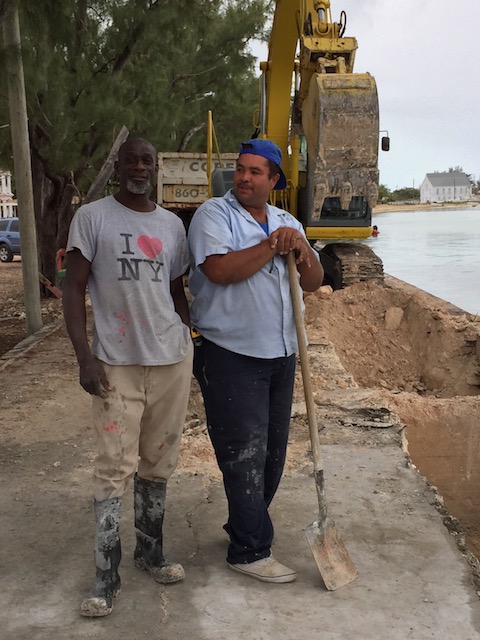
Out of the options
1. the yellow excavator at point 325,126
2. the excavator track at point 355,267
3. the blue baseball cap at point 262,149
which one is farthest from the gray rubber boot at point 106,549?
the excavator track at point 355,267

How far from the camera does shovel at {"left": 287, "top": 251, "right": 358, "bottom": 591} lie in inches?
134

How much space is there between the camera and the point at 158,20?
1230 cm

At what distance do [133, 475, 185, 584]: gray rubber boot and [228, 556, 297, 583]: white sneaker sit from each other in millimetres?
280

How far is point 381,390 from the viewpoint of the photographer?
283 inches

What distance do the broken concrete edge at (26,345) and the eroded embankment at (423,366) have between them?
3309mm

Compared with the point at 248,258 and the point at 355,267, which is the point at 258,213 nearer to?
the point at 248,258

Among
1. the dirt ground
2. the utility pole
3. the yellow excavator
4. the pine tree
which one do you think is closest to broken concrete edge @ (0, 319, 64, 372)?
the dirt ground

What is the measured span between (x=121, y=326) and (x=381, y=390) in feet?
14.4

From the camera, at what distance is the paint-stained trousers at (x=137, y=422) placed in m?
3.19

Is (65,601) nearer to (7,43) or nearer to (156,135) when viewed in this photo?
(7,43)

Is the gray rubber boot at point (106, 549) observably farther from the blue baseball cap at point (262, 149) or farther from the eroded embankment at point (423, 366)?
the eroded embankment at point (423, 366)

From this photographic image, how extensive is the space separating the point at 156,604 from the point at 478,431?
13.8 feet

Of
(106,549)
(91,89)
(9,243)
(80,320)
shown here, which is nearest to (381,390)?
(106,549)

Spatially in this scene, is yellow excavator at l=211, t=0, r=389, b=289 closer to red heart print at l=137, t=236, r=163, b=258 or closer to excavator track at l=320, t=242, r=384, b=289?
excavator track at l=320, t=242, r=384, b=289
